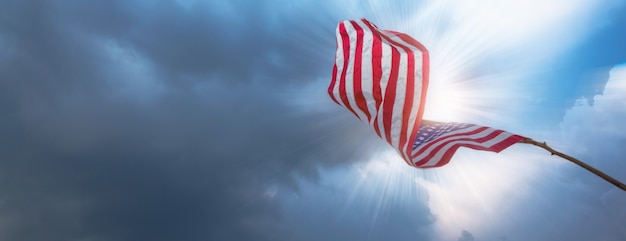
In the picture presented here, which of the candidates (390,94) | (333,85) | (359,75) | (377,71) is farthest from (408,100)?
(333,85)

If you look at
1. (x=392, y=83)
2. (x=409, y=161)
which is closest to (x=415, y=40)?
(x=392, y=83)

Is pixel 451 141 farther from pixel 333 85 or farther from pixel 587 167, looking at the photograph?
pixel 333 85

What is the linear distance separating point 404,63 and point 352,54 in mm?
2750

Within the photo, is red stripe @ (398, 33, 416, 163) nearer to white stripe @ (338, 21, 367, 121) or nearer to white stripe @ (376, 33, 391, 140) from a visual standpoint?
white stripe @ (376, 33, 391, 140)

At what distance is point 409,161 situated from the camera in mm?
17531

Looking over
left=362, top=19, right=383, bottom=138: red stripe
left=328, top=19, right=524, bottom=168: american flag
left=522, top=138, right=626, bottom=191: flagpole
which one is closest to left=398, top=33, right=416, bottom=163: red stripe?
left=328, top=19, right=524, bottom=168: american flag

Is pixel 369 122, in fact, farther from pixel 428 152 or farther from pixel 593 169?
pixel 593 169

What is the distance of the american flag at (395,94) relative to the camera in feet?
56.0

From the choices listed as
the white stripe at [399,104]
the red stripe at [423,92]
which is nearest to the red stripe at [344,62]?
the white stripe at [399,104]

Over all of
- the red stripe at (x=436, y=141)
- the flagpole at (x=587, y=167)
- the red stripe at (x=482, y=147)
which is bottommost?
the flagpole at (x=587, y=167)

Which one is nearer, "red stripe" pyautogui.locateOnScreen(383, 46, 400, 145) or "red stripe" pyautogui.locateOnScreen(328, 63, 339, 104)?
"red stripe" pyautogui.locateOnScreen(383, 46, 400, 145)

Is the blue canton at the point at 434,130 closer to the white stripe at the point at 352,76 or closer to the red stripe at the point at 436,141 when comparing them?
the red stripe at the point at 436,141

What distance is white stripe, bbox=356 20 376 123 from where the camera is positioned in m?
18.4

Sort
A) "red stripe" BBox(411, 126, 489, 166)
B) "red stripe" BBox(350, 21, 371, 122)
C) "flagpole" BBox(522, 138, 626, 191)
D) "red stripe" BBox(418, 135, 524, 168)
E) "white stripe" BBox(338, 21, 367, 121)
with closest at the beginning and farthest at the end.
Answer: "flagpole" BBox(522, 138, 626, 191) → "red stripe" BBox(418, 135, 524, 168) → "red stripe" BBox(411, 126, 489, 166) → "red stripe" BBox(350, 21, 371, 122) → "white stripe" BBox(338, 21, 367, 121)
